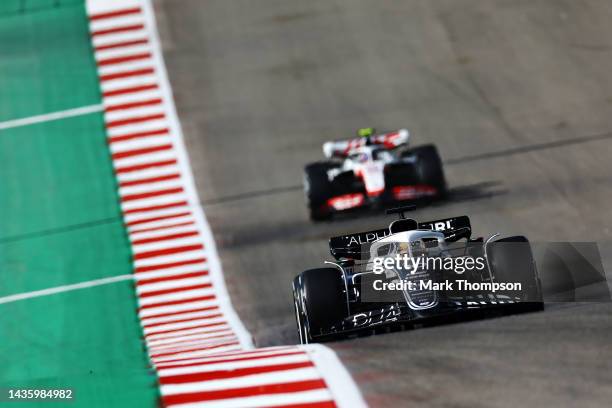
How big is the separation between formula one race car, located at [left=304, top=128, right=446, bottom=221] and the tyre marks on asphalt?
177cm

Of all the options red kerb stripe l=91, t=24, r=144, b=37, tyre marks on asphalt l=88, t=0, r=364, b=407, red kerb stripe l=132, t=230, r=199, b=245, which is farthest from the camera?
red kerb stripe l=91, t=24, r=144, b=37

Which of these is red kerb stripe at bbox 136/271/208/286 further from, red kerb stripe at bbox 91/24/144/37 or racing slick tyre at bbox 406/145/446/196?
red kerb stripe at bbox 91/24/144/37

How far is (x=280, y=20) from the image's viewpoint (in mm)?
19859

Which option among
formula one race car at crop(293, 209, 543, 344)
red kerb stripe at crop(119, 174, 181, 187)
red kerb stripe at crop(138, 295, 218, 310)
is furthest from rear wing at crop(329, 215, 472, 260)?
red kerb stripe at crop(119, 174, 181, 187)

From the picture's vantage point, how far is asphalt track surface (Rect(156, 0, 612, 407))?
1229 centimetres

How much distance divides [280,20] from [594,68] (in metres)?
6.09

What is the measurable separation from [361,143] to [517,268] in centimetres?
474

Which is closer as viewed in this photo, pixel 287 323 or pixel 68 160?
pixel 287 323

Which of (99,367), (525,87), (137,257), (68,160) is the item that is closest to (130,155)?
(68,160)

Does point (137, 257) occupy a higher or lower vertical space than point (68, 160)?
lower

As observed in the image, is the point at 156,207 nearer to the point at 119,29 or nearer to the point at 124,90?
the point at 124,90

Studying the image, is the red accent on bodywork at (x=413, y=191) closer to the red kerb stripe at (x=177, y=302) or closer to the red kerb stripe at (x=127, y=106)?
the red kerb stripe at (x=177, y=302)

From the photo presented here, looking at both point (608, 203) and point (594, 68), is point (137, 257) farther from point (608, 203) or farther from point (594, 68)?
point (594, 68)

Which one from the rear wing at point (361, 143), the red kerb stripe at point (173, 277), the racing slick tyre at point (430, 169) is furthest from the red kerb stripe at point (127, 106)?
the racing slick tyre at point (430, 169)
